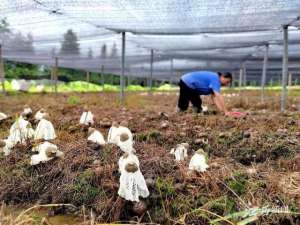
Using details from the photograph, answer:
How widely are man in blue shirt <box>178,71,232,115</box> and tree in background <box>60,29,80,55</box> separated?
243 centimetres

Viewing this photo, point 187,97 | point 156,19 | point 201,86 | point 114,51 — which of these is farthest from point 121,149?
point 114,51

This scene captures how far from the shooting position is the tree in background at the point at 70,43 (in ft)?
24.4

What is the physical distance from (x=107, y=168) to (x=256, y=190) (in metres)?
0.78

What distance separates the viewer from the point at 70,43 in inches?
340

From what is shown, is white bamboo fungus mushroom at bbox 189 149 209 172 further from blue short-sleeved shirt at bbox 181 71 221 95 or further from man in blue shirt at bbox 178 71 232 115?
blue short-sleeved shirt at bbox 181 71 221 95

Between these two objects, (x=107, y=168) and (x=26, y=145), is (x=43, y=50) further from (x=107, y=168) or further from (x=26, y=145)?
(x=107, y=168)

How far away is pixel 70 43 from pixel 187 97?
3.82 m

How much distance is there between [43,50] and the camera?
10289 mm

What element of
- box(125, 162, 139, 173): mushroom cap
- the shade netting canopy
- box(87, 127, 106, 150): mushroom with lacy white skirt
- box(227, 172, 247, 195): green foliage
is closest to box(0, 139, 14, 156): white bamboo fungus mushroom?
box(87, 127, 106, 150): mushroom with lacy white skirt

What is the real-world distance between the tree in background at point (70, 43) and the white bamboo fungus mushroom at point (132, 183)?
5434mm

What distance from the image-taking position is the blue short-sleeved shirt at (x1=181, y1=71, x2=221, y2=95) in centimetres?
529

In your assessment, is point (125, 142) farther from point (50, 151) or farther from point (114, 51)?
point (114, 51)

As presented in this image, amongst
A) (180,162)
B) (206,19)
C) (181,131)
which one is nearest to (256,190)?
(180,162)

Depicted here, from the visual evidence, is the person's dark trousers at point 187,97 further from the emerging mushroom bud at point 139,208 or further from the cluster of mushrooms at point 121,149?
the emerging mushroom bud at point 139,208
